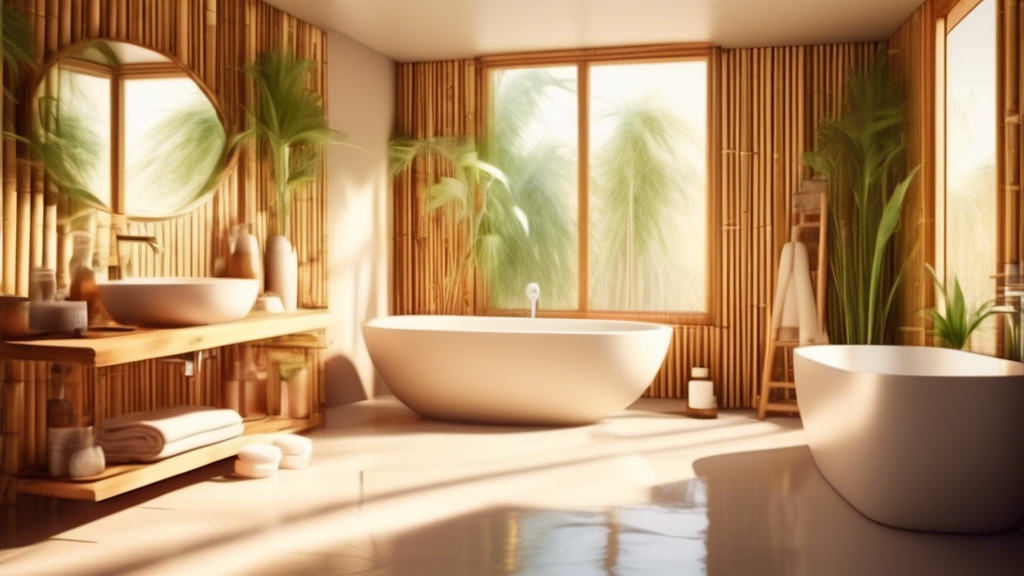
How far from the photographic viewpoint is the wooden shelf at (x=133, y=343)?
3002 millimetres

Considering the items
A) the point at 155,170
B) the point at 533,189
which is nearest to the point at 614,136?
the point at 533,189

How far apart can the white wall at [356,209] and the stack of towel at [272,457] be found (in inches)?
63.8

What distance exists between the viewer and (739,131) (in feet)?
19.2

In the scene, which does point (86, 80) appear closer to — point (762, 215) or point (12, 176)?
point (12, 176)

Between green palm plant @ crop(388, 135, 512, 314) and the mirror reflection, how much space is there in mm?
1892

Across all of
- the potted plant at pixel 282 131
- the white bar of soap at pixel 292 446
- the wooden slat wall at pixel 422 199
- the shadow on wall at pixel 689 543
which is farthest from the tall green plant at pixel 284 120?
the shadow on wall at pixel 689 543

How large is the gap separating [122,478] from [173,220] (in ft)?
4.73

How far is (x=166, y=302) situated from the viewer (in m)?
3.47

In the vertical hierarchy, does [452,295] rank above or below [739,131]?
below

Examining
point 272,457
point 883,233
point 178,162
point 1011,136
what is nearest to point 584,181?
point 883,233

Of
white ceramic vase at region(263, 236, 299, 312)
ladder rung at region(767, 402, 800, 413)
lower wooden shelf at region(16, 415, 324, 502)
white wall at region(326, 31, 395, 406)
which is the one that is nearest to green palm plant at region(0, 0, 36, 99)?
lower wooden shelf at region(16, 415, 324, 502)

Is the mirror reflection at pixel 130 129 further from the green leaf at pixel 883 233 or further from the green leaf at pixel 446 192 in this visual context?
the green leaf at pixel 883 233

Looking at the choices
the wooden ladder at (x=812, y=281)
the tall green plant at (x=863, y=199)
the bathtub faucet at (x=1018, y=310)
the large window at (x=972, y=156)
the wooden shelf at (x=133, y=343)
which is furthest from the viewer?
the wooden ladder at (x=812, y=281)

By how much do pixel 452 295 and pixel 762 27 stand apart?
2.73 metres
